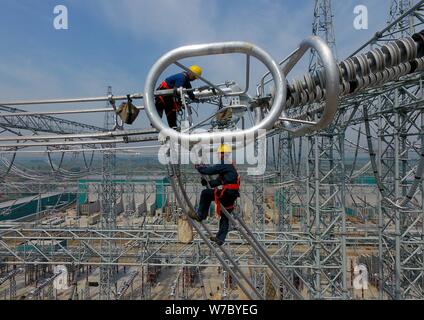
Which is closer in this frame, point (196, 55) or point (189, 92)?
point (196, 55)

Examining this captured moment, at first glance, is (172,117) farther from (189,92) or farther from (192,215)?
(192,215)

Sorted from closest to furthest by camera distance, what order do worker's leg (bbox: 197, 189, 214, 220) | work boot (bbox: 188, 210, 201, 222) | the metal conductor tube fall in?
the metal conductor tube
work boot (bbox: 188, 210, 201, 222)
worker's leg (bbox: 197, 189, 214, 220)

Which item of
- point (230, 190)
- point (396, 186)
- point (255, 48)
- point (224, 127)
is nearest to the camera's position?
point (255, 48)

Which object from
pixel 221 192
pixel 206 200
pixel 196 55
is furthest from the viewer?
pixel 206 200

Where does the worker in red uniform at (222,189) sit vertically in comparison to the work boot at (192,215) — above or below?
above

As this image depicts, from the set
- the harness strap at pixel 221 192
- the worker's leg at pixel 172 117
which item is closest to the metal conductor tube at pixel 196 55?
the worker's leg at pixel 172 117

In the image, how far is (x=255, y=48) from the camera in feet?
4.58

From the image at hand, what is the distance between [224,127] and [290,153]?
8358 millimetres

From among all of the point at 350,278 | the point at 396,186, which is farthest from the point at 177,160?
the point at 350,278

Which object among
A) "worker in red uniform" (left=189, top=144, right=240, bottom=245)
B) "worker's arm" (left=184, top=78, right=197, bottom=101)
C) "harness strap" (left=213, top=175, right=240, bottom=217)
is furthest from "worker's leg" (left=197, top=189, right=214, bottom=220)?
"worker's arm" (left=184, top=78, right=197, bottom=101)

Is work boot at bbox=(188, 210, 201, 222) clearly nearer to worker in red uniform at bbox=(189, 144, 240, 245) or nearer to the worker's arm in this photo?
worker in red uniform at bbox=(189, 144, 240, 245)

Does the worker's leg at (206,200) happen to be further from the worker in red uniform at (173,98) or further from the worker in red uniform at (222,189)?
the worker in red uniform at (173,98)

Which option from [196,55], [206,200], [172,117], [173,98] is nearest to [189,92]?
[173,98]
